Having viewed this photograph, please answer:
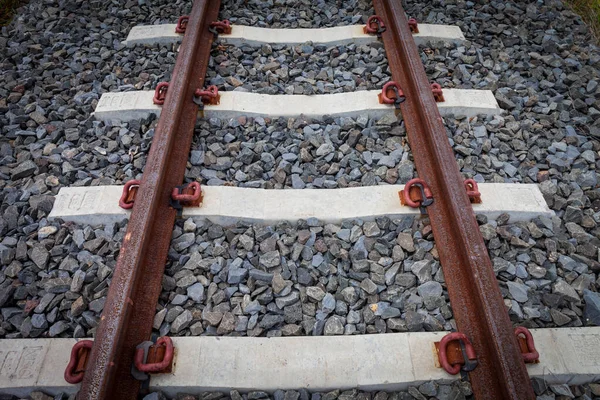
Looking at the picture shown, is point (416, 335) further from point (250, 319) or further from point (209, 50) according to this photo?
point (209, 50)

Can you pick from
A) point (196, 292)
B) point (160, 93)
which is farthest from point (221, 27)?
point (196, 292)

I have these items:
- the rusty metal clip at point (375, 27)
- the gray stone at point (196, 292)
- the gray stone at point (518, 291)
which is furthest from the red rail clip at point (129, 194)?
the rusty metal clip at point (375, 27)

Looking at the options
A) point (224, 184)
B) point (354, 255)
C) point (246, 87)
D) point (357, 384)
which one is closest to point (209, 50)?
point (246, 87)

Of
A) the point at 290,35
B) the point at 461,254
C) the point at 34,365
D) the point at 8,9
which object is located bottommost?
the point at 34,365

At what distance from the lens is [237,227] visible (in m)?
2.40

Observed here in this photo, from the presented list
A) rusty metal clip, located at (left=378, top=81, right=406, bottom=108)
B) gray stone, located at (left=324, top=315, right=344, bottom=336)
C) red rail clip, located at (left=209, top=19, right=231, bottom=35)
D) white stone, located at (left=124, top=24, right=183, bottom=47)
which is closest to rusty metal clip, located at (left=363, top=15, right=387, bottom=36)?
rusty metal clip, located at (left=378, top=81, right=406, bottom=108)

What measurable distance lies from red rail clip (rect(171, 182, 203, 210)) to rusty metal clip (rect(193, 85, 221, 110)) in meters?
0.77

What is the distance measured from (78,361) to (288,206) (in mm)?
1250

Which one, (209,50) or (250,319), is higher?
(209,50)

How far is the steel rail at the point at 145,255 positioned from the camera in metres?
1.76

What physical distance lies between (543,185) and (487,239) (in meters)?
0.61

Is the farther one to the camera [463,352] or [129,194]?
[129,194]

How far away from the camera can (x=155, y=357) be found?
1.88 metres

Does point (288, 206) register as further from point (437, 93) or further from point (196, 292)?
point (437, 93)
